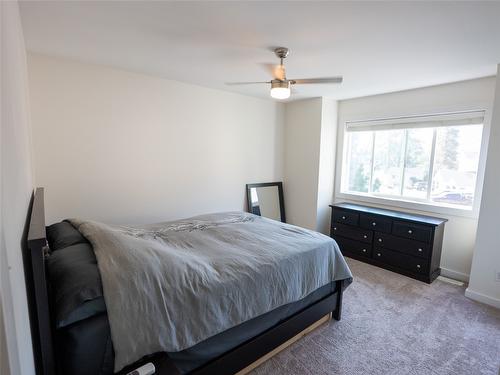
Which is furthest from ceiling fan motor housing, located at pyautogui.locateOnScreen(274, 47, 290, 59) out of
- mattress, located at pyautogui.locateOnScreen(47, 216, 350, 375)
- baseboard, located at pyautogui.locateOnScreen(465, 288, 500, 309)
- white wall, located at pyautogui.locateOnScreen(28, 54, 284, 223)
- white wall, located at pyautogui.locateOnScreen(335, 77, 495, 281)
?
baseboard, located at pyautogui.locateOnScreen(465, 288, 500, 309)

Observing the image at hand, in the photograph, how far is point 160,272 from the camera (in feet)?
4.82

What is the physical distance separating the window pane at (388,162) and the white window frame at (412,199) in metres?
0.15

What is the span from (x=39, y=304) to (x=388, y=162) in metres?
4.26

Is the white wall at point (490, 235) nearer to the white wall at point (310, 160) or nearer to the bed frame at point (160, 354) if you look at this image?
the bed frame at point (160, 354)

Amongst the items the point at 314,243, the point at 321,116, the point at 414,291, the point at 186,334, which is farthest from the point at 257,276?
the point at 321,116

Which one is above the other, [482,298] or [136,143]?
[136,143]

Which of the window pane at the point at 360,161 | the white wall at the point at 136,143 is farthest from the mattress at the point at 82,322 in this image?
the window pane at the point at 360,161

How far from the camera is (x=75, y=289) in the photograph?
1.22 m

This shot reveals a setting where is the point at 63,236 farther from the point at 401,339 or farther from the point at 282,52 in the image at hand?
the point at 401,339

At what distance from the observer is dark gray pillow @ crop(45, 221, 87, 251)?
174cm

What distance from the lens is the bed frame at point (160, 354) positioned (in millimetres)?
1065

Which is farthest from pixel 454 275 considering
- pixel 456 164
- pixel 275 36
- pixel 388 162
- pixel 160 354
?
pixel 160 354

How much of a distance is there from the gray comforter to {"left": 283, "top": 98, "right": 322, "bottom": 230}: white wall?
1967 mm

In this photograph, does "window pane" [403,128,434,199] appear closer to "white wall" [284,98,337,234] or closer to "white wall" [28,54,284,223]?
"white wall" [284,98,337,234]
